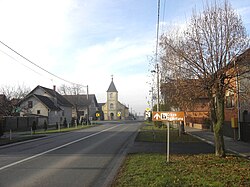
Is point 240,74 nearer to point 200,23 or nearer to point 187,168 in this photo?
point 200,23

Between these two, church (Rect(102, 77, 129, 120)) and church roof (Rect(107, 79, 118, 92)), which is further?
church roof (Rect(107, 79, 118, 92))

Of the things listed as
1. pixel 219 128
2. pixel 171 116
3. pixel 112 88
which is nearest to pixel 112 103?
pixel 112 88

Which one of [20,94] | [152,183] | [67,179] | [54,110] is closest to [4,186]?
[67,179]

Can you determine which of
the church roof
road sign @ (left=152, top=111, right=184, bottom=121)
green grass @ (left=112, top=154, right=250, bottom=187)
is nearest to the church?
the church roof

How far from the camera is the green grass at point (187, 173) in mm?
7168

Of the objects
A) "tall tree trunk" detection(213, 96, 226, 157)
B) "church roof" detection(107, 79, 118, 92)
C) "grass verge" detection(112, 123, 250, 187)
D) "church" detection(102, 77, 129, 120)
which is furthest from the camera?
"church roof" detection(107, 79, 118, 92)

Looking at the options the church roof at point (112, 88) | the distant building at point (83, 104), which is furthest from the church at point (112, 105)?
the distant building at point (83, 104)

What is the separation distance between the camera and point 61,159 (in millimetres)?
12359

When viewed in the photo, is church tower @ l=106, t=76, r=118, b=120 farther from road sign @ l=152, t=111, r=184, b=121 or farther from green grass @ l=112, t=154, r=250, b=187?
green grass @ l=112, t=154, r=250, b=187

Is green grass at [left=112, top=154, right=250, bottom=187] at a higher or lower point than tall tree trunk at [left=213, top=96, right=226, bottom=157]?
lower

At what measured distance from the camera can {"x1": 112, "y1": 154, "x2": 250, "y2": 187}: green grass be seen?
717 centimetres

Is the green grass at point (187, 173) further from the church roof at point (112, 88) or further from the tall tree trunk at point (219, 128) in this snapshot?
the church roof at point (112, 88)

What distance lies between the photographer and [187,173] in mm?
8219

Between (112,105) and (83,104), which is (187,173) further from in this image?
(112,105)
